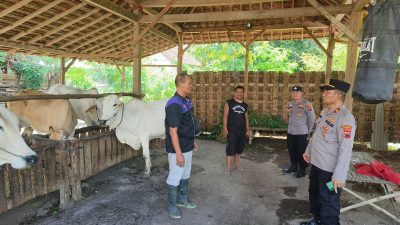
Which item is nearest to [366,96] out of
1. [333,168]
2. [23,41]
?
[333,168]

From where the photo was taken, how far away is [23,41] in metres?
8.41

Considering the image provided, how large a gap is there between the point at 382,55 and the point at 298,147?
9.76 feet

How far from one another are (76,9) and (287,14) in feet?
15.4

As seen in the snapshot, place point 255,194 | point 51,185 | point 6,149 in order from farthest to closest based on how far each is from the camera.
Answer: point 255,194, point 51,185, point 6,149

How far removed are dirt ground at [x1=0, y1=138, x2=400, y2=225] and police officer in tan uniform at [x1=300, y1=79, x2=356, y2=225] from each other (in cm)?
77

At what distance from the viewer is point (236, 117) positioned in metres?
5.39

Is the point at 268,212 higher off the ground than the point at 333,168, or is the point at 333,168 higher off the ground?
the point at 333,168

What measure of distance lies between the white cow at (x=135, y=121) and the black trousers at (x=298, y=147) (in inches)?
99.1

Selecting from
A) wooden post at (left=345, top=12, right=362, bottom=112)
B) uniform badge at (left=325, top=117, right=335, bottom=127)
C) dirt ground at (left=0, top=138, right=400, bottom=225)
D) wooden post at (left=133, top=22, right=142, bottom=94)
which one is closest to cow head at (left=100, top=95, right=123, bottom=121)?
dirt ground at (left=0, top=138, right=400, bottom=225)

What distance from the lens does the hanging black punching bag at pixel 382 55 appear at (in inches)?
106

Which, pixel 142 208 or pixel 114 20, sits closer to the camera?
pixel 142 208

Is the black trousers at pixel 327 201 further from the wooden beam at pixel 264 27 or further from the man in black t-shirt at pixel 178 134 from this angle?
the wooden beam at pixel 264 27

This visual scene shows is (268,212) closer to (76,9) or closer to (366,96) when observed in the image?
(366,96)

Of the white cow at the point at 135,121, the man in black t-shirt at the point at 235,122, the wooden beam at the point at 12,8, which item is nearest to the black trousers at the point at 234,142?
the man in black t-shirt at the point at 235,122
